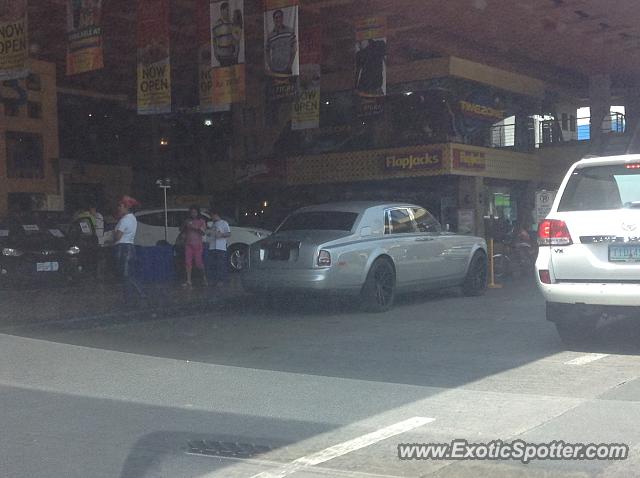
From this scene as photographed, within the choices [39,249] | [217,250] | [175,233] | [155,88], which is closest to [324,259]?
[217,250]

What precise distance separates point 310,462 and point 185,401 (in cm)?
210

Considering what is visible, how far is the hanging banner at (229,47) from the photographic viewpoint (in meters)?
15.6

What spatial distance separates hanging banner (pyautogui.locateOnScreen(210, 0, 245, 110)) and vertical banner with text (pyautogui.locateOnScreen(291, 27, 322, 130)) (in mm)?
3453

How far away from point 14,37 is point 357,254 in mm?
8016

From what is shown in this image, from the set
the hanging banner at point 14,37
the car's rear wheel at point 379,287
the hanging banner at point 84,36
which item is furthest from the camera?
the hanging banner at point 14,37

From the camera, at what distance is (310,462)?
5465 millimetres

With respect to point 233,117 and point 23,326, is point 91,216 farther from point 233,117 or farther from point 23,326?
point 233,117

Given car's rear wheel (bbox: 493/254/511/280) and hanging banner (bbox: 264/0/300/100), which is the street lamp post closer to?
hanging banner (bbox: 264/0/300/100)

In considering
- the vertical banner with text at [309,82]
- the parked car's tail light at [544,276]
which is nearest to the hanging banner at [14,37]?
the vertical banner with text at [309,82]

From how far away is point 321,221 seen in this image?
13.2m

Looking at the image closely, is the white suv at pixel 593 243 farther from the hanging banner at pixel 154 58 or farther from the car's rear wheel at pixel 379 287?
the hanging banner at pixel 154 58

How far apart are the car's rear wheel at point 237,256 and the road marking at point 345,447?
14.9m

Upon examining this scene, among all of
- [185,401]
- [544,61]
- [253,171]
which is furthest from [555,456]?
[253,171]

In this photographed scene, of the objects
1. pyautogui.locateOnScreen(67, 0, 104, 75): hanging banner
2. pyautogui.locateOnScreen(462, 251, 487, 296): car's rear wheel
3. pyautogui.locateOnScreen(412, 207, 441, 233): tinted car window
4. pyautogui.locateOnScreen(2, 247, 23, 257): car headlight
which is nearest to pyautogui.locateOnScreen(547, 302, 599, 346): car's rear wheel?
pyautogui.locateOnScreen(412, 207, 441, 233): tinted car window
